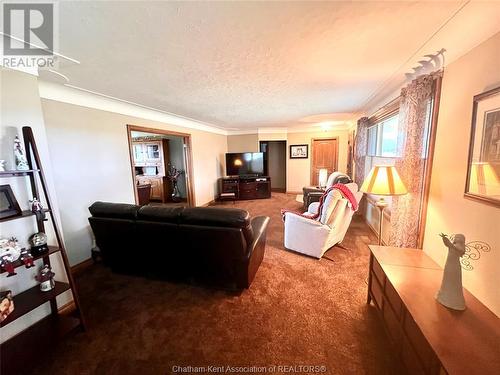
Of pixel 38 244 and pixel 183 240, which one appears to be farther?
pixel 183 240

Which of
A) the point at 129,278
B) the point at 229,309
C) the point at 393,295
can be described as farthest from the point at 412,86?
the point at 129,278

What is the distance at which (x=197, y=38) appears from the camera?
60.2 inches

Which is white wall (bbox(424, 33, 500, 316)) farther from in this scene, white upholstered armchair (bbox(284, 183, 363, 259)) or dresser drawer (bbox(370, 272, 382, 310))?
white upholstered armchair (bbox(284, 183, 363, 259))

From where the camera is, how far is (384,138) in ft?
11.8

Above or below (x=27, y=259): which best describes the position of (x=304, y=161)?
above

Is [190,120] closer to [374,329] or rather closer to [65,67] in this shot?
[65,67]

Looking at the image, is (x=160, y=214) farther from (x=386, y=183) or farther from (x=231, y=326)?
(x=386, y=183)

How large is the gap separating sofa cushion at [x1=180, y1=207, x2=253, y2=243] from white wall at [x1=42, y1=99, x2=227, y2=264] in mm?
1759

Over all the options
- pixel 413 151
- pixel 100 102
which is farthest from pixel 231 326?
pixel 100 102

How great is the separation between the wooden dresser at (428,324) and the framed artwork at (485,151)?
60 cm

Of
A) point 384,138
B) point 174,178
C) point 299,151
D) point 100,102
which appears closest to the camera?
point 100,102

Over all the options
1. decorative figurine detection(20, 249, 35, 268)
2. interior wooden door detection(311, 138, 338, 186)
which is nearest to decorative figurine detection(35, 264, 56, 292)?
decorative figurine detection(20, 249, 35, 268)

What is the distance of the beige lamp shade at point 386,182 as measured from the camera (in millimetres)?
1925

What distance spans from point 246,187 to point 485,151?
5.52 m
